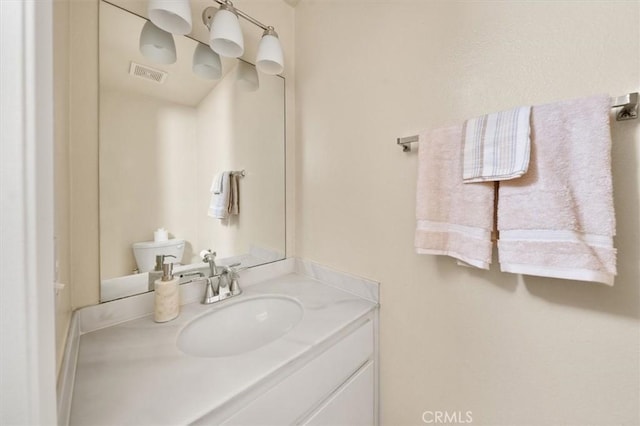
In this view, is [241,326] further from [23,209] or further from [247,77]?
[247,77]

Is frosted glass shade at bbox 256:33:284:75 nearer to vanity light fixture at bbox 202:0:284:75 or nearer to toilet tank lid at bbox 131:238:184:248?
vanity light fixture at bbox 202:0:284:75

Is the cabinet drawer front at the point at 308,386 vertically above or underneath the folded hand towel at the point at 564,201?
underneath

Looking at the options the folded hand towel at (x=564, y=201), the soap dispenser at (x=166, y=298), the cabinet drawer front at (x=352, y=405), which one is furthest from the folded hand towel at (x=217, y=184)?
the folded hand towel at (x=564, y=201)

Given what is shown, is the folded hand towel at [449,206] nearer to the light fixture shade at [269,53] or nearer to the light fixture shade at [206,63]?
the light fixture shade at [269,53]

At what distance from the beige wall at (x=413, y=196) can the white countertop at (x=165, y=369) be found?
0.31 m

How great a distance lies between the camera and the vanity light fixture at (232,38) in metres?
0.94

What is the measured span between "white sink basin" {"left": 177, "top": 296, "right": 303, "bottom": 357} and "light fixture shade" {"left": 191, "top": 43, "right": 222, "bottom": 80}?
978 mm

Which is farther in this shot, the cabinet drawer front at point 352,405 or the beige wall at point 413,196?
the cabinet drawer front at point 352,405

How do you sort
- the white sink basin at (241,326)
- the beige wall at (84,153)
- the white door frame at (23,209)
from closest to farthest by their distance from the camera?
the white door frame at (23,209)
the beige wall at (84,153)
the white sink basin at (241,326)

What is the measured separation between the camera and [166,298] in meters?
0.86

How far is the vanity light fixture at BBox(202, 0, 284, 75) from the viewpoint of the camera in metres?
0.94

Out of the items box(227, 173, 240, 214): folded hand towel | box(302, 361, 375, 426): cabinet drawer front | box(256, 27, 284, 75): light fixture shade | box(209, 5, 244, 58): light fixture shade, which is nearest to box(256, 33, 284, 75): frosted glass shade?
box(256, 27, 284, 75): light fixture shade

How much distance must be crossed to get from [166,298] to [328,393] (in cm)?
63

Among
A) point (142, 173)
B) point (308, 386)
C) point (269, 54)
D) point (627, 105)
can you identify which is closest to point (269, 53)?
point (269, 54)
